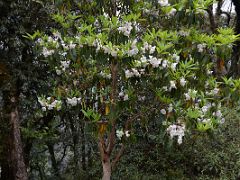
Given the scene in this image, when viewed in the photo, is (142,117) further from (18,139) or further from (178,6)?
(18,139)

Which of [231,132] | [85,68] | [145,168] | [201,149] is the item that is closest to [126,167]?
[145,168]

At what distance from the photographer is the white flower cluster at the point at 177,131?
388 centimetres

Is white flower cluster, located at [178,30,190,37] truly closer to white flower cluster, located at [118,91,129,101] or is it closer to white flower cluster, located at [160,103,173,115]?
white flower cluster, located at [160,103,173,115]

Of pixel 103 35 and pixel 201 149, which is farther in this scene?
pixel 201 149

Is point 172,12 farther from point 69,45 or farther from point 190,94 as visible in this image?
point 69,45

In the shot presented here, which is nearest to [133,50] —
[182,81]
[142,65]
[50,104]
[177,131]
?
[142,65]

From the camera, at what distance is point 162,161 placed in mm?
6477

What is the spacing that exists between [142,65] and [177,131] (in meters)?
0.73

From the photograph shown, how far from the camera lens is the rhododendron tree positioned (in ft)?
12.8

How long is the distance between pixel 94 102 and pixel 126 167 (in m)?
2.10

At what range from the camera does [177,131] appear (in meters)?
3.89

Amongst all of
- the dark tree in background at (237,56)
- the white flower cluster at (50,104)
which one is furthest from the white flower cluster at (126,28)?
the dark tree in background at (237,56)

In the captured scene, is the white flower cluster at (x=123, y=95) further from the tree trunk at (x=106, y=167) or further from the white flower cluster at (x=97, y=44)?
the tree trunk at (x=106, y=167)

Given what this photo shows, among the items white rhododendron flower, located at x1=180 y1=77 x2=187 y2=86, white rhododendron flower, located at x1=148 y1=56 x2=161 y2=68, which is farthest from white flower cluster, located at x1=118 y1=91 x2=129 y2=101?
white rhododendron flower, located at x1=180 y1=77 x2=187 y2=86
